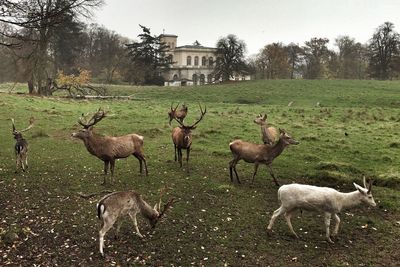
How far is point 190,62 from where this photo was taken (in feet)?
358

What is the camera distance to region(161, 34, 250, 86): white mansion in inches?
4060

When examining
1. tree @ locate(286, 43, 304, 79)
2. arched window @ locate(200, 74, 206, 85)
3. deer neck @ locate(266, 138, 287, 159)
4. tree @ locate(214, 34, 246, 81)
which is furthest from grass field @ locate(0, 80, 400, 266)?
arched window @ locate(200, 74, 206, 85)

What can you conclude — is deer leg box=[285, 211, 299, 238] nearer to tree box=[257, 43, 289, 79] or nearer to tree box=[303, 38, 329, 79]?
tree box=[257, 43, 289, 79]

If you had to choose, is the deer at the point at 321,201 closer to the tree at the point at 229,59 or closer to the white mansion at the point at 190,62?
the tree at the point at 229,59

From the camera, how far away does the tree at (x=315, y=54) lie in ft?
293

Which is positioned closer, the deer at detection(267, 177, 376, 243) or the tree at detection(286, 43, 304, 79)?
the deer at detection(267, 177, 376, 243)

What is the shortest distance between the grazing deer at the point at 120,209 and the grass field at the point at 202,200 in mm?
431

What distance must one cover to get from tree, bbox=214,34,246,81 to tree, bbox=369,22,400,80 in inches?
1159

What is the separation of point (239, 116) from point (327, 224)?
19261 mm

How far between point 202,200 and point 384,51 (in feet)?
277

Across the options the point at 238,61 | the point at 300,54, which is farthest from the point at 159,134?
the point at 300,54

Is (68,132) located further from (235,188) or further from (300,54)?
(300,54)

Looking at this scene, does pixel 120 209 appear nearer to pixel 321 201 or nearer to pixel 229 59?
pixel 321 201

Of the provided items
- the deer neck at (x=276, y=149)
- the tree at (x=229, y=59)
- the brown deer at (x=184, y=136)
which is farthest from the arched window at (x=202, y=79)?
the deer neck at (x=276, y=149)
